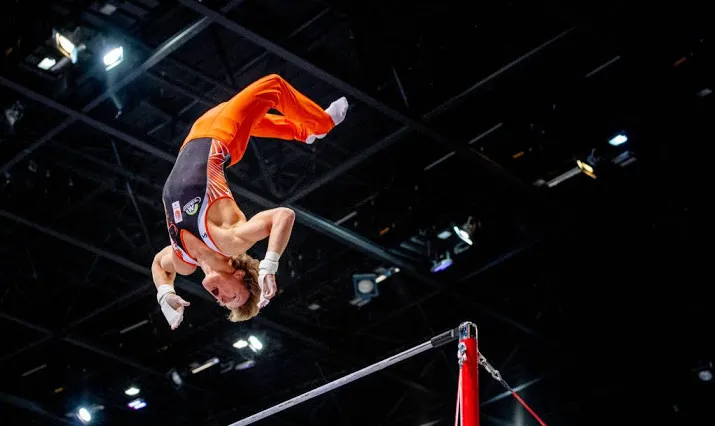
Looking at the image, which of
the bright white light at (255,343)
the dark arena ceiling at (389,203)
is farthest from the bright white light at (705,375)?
the bright white light at (255,343)

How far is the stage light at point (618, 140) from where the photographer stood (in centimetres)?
1023

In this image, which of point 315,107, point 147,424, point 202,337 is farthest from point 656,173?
point 147,424

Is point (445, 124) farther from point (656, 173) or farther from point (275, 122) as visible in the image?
point (275, 122)

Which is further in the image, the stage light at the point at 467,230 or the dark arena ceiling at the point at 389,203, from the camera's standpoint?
the stage light at the point at 467,230

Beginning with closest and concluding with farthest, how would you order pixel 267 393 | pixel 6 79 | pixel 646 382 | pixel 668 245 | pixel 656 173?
pixel 6 79
pixel 656 173
pixel 668 245
pixel 646 382
pixel 267 393

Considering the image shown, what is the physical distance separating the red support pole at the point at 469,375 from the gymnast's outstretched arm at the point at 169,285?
1.86 m

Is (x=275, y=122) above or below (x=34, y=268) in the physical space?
below

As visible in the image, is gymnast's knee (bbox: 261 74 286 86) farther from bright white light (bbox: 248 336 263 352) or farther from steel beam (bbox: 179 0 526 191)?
bright white light (bbox: 248 336 263 352)

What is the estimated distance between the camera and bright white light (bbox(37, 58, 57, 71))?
983 centimetres

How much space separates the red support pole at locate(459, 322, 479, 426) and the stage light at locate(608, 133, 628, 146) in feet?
16.0

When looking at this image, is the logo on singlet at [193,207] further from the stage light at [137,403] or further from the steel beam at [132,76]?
the stage light at [137,403]

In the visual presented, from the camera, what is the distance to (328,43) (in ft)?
33.0

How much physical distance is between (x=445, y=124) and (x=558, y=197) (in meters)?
1.33

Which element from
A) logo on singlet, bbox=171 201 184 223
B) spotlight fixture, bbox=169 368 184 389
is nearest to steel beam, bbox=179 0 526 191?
logo on singlet, bbox=171 201 184 223
